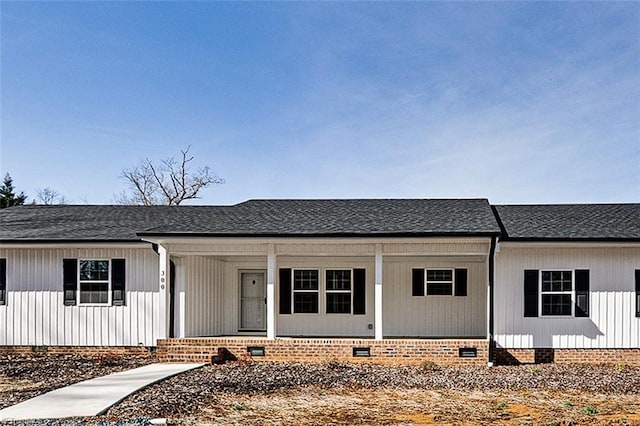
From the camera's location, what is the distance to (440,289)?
691 inches

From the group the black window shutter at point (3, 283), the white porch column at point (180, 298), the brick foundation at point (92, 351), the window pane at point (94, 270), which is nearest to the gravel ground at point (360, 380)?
→ the white porch column at point (180, 298)

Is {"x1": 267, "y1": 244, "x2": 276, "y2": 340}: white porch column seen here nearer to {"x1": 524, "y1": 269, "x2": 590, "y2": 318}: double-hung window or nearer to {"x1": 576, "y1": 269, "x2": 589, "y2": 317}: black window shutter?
{"x1": 524, "y1": 269, "x2": 590, "y2": 318}: double-hung window

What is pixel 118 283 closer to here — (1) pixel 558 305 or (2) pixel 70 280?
(2) pixel 70 280

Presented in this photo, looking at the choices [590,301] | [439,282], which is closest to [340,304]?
[439,282]

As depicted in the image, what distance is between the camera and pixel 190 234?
1481 cm

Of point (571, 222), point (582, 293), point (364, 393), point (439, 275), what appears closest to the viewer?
point (364, 393)

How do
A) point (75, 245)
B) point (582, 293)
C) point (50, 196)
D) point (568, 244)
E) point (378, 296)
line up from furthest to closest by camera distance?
1. point (50, 196)
2. point (75, 245)
3. point (582, 293)
4. point (378, 296)
5. point (568, 244)

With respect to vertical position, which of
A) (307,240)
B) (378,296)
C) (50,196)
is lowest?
(378,296)

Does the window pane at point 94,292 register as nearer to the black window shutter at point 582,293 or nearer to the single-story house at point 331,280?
the single-story house at point 331,280

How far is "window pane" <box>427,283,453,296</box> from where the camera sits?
17531mm

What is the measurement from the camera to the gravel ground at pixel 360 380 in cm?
1059

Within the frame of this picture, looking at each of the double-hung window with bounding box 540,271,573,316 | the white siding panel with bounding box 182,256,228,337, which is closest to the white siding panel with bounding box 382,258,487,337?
the double-hung window with bounding box 540,271,573,316

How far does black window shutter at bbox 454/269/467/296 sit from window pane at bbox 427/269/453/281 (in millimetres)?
196

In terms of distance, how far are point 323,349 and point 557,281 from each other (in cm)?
528
